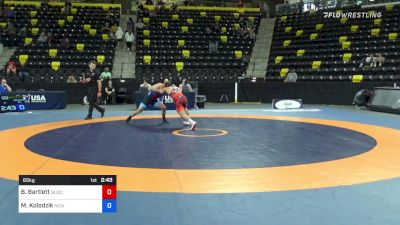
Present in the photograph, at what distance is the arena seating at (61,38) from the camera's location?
77.3 ft

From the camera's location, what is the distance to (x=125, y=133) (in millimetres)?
10922

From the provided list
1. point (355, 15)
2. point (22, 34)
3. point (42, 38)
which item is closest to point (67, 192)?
point (42, 38)

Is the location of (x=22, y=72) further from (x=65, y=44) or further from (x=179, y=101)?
(x=179, y=101)

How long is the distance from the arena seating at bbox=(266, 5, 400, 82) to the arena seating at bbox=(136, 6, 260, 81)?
7.44 ft

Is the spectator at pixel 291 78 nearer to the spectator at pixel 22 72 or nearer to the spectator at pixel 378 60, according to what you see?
the spectator at pixel 378 60

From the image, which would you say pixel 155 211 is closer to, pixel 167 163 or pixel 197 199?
pixel 197 199

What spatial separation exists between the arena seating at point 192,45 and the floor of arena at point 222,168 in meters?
12.1

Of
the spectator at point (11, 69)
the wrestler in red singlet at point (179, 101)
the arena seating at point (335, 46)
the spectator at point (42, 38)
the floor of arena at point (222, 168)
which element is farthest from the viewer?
the spectator at point (42, 38)

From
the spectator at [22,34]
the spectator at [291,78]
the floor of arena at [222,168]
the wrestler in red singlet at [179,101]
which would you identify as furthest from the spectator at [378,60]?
the spectator at [22,34]

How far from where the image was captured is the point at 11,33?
86.6 ft

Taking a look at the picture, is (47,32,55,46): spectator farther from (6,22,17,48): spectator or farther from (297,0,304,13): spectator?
(297,0,304,13): spectator

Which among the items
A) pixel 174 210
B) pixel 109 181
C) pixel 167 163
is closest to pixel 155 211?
pixel 174 210

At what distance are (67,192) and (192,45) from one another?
2510cm

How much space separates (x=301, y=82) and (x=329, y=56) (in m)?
4.26
